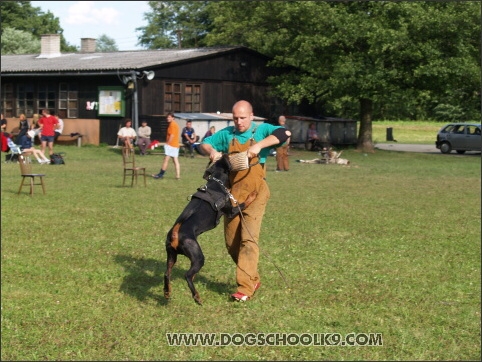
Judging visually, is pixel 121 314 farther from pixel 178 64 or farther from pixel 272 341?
pixel 178 64

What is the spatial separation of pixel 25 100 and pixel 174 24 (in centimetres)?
3408

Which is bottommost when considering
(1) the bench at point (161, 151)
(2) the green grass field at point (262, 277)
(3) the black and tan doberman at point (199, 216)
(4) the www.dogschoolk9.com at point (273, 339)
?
(1) the bench at point (161, 151)

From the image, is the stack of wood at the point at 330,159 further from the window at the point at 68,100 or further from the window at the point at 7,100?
the window at the point at 7,100

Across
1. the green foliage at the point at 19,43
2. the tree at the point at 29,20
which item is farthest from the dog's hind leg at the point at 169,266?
the tree at the point at 29,20

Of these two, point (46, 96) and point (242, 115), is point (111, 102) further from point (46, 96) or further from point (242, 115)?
point (242, 115)

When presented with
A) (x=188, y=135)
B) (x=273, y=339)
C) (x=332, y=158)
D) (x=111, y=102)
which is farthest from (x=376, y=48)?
(x=273, y=339)

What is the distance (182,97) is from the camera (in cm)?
4072

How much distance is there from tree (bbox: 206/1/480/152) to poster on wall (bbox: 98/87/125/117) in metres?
7.24

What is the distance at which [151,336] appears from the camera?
7.18 metres

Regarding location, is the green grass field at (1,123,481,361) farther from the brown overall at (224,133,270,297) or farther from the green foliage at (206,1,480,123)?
the green foliage at (206,1,480,123)

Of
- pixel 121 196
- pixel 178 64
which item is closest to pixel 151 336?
pixel 121 196

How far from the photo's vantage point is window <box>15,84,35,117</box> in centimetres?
4341

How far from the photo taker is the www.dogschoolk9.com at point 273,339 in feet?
23.1

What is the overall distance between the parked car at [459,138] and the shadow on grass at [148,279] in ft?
109
